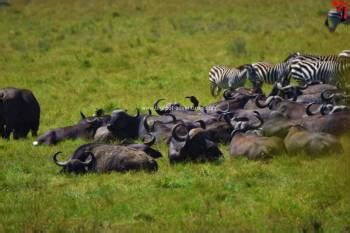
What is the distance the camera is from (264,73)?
2325cm

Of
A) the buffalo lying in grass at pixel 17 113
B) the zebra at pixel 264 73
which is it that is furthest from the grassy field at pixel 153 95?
the zebra at pixel 264 73

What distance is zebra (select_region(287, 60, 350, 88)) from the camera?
818 inches

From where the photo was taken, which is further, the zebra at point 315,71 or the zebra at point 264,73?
the zebra at point 264,73

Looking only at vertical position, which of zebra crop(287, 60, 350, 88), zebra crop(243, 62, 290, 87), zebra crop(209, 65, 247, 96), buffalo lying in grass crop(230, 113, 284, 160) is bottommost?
zebra crop(209, 65, 247, 96)

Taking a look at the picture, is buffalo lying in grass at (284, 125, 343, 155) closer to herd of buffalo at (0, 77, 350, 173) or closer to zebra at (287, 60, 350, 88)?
herd of buffalo at (0, 77, 350, 173)

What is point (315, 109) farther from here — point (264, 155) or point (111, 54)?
point (111, 54)

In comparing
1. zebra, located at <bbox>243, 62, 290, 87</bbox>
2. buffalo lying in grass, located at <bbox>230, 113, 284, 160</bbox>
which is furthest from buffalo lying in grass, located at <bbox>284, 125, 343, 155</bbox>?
zebra, located at <bbox>243, 62, 290, 87</bbox>

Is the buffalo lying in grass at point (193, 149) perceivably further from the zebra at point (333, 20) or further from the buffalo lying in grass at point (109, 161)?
the zebra at point (333, 20)

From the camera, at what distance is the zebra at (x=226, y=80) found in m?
23.8

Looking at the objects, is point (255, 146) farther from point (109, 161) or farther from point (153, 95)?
point (153, 95)

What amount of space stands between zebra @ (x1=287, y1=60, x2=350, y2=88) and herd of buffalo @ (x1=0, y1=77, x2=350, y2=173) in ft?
5.95

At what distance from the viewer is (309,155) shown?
12516 millimetres

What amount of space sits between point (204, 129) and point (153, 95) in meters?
8.56

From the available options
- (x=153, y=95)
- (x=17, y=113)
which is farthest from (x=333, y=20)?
(x=17, y=113)
